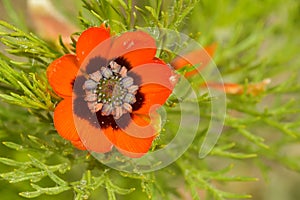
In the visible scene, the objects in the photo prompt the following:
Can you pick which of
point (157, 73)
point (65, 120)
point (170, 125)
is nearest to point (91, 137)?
point (65, 120)

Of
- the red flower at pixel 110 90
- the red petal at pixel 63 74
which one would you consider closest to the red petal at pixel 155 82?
the red flower at pixel 110 90

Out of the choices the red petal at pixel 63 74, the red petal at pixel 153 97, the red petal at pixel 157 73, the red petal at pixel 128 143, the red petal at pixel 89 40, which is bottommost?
the red petal at pixel 128 143

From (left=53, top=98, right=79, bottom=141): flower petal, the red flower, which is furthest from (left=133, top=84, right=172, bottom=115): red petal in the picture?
(left=53, top=98, right=79, bottom=141): flower petal

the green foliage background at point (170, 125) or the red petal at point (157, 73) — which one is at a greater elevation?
the green foliage background at point (170, 125)

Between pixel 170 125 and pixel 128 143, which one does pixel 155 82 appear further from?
pixel 170 125

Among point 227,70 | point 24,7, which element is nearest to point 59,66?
point 227,70

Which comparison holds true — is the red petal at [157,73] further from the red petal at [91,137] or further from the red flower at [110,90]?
the red petal at [91,137]
